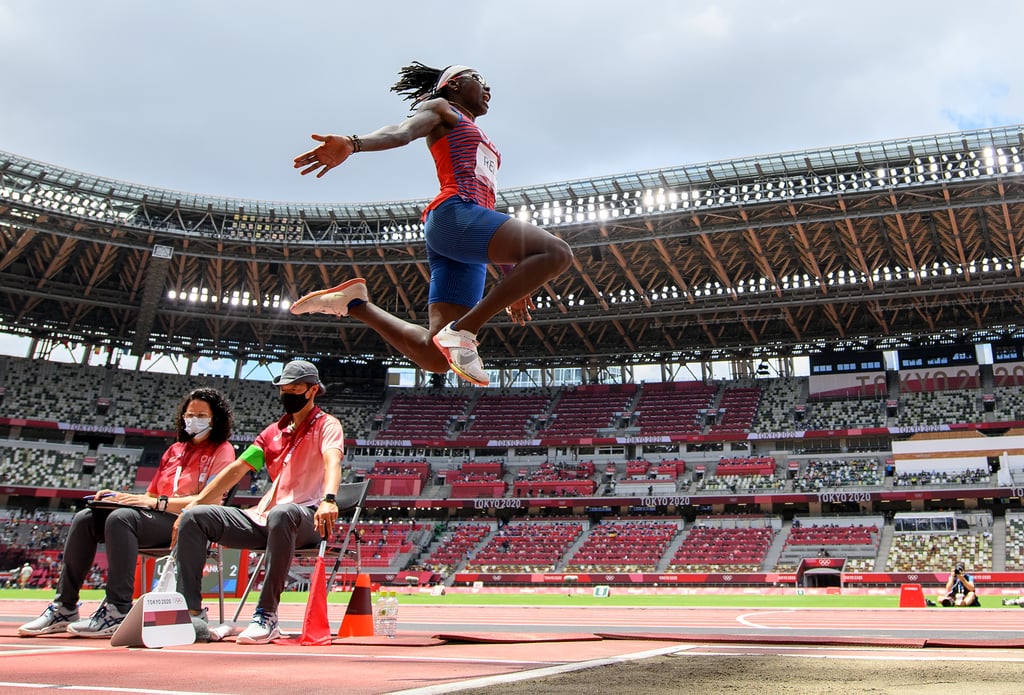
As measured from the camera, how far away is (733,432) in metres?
40.7

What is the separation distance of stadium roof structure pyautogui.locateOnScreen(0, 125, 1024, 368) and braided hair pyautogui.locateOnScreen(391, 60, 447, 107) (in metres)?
26.6

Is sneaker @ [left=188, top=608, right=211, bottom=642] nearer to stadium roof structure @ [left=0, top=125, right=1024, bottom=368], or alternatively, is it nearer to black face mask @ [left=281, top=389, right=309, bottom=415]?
black face mask @ [left=281, top=389, right=309, bottom=415]

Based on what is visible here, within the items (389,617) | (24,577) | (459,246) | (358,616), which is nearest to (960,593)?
(389,617)

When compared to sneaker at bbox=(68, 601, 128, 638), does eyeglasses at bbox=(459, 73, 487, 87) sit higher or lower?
higher

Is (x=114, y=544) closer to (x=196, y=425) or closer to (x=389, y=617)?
(x=196, y=425)

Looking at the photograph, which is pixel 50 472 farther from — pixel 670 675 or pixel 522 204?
pixel 670 675

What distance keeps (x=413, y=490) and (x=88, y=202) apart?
68.6ft

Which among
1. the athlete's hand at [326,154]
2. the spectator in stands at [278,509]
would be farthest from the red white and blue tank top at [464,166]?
the spectator in stands at [278,509]

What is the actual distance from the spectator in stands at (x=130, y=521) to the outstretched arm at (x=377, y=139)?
88.3 inches

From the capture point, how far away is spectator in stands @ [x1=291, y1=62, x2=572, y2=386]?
3959 mm

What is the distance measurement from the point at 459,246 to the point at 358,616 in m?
2.46

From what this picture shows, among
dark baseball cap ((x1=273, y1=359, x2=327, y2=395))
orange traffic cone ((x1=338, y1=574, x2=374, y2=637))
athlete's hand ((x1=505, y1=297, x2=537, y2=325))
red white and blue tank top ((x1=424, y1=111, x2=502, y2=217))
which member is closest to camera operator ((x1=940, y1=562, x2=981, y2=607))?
athlete's hand ((x1=505, y1=297, x2=537, y2=325))

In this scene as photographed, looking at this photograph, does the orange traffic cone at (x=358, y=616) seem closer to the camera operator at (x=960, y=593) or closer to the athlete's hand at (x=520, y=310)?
the athlete's hand at (x=520, y=310)

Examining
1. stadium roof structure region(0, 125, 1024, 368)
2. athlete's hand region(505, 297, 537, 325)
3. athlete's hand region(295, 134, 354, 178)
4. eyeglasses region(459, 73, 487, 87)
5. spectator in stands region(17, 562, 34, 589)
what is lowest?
spectator in stands region(17, 562, 34, 589)
